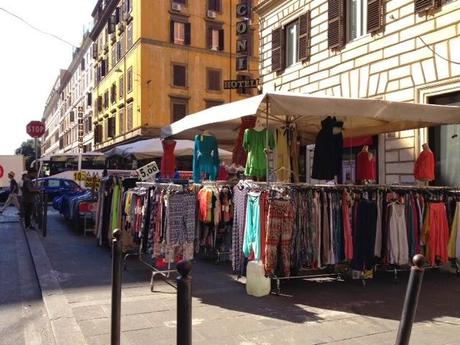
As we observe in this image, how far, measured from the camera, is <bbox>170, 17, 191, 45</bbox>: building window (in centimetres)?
4050

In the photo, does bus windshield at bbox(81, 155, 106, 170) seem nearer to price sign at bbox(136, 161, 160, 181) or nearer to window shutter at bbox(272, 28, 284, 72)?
window shutter at bbox(272, 28, 284, 72)

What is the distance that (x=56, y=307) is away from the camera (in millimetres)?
6129

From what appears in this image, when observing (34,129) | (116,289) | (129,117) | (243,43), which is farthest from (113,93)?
(116,289)

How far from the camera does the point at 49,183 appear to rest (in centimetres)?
2692

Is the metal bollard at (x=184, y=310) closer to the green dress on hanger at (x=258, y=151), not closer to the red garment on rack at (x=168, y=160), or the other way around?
the green dress on hanger at (x=258, y=151)

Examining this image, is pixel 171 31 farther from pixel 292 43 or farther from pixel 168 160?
pixel 168 160

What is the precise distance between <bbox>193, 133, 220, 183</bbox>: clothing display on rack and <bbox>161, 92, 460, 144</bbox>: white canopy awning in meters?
0.43

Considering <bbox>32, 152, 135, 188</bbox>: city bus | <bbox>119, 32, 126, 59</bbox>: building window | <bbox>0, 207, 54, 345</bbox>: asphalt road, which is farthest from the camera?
<bbox>119, 32, 126, 59</bbox>: building window

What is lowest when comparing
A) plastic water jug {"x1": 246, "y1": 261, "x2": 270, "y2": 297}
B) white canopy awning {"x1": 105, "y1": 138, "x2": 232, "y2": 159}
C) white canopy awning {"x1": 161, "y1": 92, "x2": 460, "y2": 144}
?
plastic water jug {"x1": 246, "y1": 261, "x2": 270, "y2": 297}

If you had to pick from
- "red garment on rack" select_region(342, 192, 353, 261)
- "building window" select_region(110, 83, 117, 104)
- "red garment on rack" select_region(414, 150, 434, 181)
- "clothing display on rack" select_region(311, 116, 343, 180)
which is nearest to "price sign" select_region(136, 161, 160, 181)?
"clothing display on rack" select_region(311, 116, 343, 180)

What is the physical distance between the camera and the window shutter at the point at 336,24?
43.0 feet

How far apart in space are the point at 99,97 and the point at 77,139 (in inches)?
581

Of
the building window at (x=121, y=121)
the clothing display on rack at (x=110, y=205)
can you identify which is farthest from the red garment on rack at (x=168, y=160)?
the building window at (x=121, y=121)

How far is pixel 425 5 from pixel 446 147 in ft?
9.32
